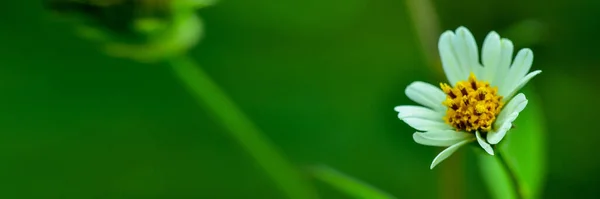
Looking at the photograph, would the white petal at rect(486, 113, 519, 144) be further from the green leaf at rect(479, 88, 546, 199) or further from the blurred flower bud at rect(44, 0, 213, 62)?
the blurred flower bud at rect(44, 0, 213, 62)

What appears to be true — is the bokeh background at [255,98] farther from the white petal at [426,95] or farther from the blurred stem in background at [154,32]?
the white petal at [426,95]

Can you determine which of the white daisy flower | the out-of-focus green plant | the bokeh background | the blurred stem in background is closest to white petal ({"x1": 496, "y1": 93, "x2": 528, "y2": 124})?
the white daisy flower

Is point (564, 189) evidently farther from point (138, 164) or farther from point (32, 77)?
point (32, 77)

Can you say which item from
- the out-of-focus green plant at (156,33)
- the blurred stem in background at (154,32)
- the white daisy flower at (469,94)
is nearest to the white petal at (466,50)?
the white daisy flower at (469,94)

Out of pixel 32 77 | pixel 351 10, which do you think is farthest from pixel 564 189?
pixel 32 77

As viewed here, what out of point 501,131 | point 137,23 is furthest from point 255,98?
point 501,131

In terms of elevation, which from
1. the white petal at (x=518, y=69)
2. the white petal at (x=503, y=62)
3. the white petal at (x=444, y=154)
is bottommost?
the white petal at (x=444, y=154)

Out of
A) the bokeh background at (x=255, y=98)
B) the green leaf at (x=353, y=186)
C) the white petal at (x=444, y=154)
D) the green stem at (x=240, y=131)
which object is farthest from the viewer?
the bokeh background at (x=255, y=98)

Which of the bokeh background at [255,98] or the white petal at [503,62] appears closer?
the white petal at [503,62]
